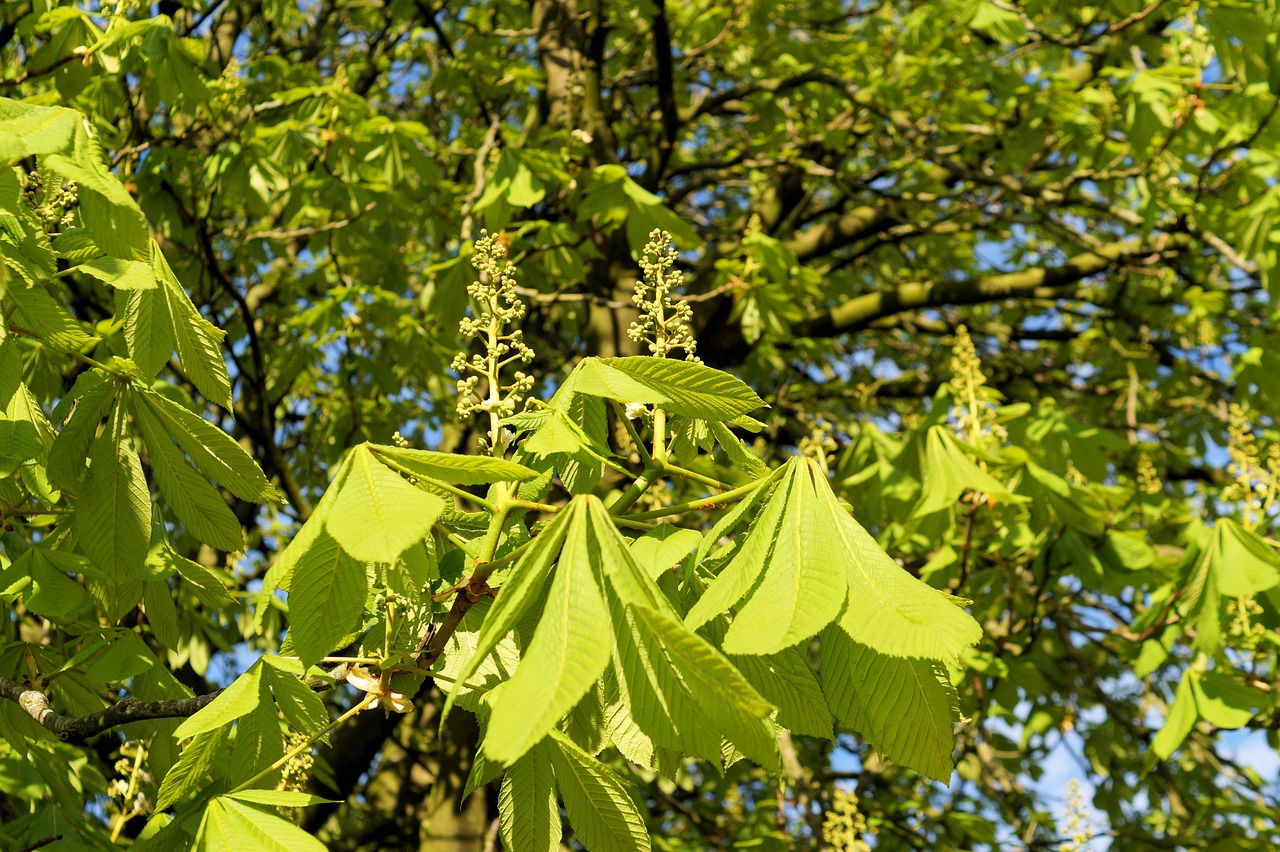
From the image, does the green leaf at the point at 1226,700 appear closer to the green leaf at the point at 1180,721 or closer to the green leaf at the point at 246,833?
the green leaf at the point at 1180,721

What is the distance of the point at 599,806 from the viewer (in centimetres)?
140

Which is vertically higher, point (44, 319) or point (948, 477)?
point (44, 319)

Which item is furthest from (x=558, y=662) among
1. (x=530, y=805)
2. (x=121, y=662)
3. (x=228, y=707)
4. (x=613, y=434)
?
(x=613, y=434)

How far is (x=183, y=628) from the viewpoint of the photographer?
3762 mm

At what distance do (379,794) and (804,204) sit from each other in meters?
4.06

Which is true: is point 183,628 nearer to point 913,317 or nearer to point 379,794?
point 379,794

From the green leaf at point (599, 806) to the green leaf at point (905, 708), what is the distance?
350 millimetres

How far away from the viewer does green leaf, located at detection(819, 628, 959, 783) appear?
125 cm

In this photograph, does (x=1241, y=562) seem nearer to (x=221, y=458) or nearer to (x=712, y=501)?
(x=712, y=501)

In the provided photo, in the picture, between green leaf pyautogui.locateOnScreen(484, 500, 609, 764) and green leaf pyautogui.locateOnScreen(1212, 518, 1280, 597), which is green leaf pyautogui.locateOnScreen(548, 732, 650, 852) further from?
green leaf pyautogui.locateOnScreen(1212, 518, 1280, 597)

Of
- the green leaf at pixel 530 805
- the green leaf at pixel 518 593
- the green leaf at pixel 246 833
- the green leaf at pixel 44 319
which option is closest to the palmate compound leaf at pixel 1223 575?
the green leaf at pixel 530 805

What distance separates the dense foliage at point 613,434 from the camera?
1300 millimetres

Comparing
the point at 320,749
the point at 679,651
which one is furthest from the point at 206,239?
the point at 679,651

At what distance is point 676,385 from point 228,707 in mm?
770
